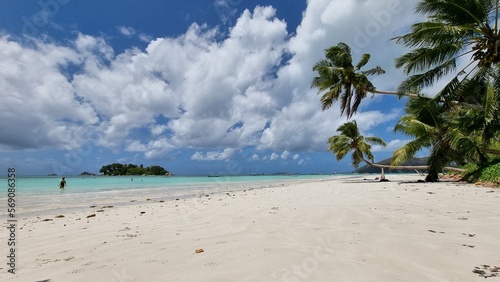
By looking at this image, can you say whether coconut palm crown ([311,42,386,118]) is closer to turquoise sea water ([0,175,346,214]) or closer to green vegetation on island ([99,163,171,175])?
turquoise sea water ([0,175,346,214])

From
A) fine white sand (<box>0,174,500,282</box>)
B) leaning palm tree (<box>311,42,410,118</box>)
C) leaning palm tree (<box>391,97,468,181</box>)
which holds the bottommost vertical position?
fine white sand (<box>0,174,500,282</box>)

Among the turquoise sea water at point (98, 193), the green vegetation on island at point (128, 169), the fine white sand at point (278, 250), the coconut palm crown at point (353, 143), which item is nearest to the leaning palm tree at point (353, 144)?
the coconut palm crown at point (353, 143)

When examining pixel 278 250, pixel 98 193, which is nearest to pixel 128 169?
pixel 98 193

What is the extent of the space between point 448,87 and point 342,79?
971 centimetres

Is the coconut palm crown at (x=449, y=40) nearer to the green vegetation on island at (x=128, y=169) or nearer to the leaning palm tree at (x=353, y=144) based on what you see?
the leaning palm tree at (x=353, y=144)

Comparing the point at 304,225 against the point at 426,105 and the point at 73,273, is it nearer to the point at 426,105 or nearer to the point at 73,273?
the point at 73,273

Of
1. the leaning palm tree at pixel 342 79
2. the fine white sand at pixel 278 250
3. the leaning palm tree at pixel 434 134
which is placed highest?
the leaning palm tree at pixel 342 79

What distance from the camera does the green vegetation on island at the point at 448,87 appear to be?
11305 millimetres

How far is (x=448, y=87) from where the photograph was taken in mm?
13039

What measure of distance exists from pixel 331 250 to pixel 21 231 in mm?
6145

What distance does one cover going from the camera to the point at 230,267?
2.68 m

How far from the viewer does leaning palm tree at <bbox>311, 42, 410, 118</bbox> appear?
2140cm

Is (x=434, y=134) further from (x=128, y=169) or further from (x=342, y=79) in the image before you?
(x=128, y=169)

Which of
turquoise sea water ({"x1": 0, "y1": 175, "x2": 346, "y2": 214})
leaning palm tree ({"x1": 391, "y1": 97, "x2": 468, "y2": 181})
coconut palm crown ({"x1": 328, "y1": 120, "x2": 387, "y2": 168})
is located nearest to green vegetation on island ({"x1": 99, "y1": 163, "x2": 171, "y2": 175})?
turquoise sea water ({"x1": 0, "y1": 175, "x2": 346, "y2": 214})
